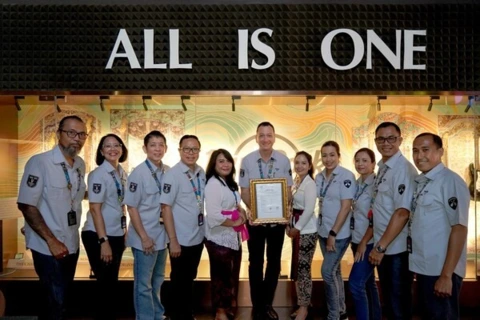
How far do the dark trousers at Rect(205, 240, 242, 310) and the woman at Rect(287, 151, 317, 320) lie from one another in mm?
635

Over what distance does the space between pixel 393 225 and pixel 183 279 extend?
1.99 m

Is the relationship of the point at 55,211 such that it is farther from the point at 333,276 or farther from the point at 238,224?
the point at 333,276

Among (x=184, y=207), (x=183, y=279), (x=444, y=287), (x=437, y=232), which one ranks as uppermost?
(x=184, y=207)

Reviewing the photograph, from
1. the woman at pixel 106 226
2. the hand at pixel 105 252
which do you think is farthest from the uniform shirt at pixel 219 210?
the hand at pixel 105 252

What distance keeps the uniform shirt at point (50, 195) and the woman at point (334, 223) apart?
2.33 m

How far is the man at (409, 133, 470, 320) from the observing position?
3.19m

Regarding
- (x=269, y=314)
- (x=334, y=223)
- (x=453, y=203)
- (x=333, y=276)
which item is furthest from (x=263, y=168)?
(x=453, y=203)

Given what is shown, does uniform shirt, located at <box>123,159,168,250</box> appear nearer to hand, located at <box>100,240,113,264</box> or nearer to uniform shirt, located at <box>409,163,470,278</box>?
hand, located at <box>100,240,113,264</box>

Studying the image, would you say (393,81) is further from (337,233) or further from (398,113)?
(398,113)

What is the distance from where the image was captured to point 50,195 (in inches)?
149

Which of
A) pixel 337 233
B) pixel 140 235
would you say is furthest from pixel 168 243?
pixel 337 233

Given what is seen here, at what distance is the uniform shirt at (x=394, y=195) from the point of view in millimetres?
3732

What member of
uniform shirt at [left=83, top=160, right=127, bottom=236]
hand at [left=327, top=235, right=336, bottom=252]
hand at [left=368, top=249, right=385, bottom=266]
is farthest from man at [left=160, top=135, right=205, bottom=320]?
hand at [left=368, top=249, right=385, bottom=266]

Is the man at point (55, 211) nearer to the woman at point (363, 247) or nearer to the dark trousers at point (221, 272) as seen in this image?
the dark trousers at point (221, 272)
